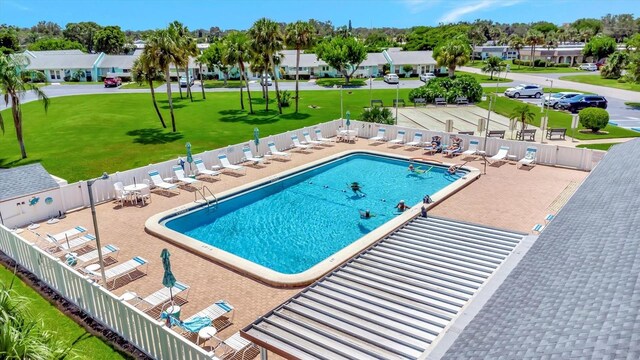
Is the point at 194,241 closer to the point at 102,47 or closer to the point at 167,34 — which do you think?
the point at 167,34

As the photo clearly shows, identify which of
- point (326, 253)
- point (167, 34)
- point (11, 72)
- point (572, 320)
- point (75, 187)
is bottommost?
point (326, 253)

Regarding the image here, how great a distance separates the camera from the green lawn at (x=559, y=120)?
29.4 meters

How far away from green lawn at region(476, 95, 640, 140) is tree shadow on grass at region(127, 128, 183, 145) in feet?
93.5

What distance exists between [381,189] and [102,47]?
117 m

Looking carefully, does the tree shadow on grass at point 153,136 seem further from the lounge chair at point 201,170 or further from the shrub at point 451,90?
the shrub at point 451,90

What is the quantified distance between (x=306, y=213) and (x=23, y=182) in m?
11.4

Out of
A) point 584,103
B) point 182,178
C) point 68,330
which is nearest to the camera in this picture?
point 68,330

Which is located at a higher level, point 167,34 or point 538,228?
point 167,34

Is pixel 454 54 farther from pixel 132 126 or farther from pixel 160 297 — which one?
pixel 160 297

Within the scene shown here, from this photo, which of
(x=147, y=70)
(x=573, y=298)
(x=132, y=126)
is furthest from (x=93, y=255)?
(x=132, y=126)

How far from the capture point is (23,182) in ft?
55.3

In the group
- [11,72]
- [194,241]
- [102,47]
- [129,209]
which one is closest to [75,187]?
[129,209]

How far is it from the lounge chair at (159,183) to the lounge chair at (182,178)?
0.53 meters

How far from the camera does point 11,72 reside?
2362 centimetres
